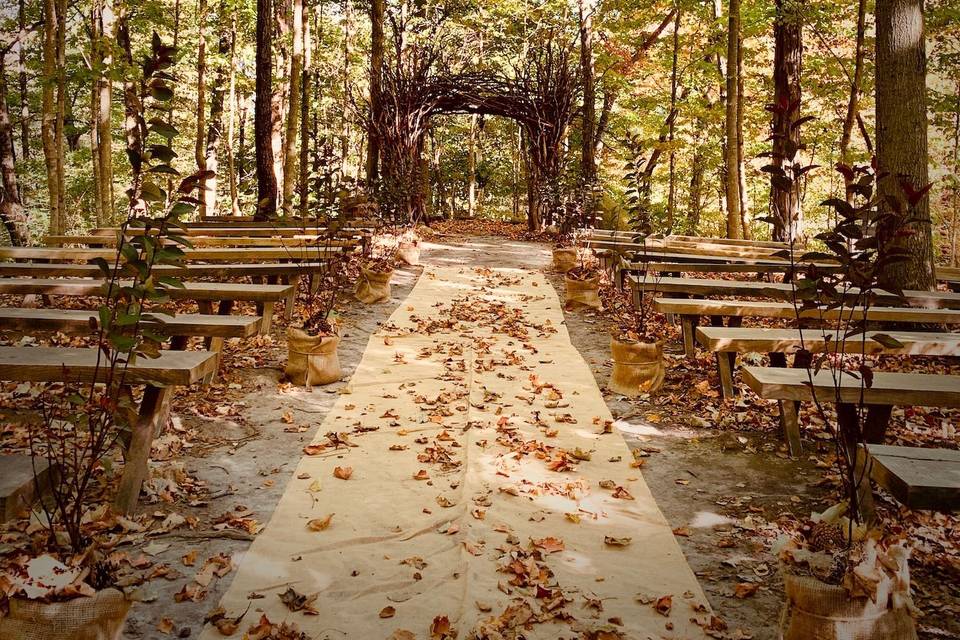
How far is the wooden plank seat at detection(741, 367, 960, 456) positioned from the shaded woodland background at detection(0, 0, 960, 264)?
9.47 ft

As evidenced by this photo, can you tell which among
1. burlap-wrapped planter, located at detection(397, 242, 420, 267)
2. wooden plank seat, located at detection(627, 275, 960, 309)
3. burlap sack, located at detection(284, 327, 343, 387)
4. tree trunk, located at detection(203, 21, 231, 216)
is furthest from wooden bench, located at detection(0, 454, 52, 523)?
tree trunk, located at detection(203, 21, 231, 216)

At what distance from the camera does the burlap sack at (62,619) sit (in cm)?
173

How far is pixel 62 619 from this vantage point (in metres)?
1.76

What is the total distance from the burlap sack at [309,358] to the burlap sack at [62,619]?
3212mm

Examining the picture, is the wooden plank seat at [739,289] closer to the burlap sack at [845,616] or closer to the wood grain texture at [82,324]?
the wood grain texture at [82,324]

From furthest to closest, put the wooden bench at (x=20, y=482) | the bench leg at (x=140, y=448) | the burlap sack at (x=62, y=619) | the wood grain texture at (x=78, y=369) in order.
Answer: the bench leg at (x=140, y=448)
the wood grain texture at (x=78, y=369)
the wooden bench at (x=20, y=482)
the burlap sack at (x=62, y=619)

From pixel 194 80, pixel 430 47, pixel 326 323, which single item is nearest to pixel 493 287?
pixel 326 323

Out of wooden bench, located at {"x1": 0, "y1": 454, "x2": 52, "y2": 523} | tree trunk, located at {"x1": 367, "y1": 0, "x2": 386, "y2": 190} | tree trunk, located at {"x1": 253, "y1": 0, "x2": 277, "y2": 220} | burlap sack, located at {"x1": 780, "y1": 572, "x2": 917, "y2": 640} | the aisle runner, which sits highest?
tree trunk, located at {"x1": 367, "y1": 0, "x2": 386, "y2": 190}

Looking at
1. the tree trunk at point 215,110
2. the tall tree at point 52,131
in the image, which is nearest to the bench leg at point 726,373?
the tall tree at point 52,131

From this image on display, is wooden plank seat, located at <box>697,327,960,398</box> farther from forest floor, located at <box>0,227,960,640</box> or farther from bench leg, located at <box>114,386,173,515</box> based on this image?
bench leg, located at <box>114,386,173,515</box>

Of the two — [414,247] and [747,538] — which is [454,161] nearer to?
[414,247]

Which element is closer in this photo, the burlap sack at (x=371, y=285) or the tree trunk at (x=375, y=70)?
the burlap sack at (x=371, y=285)

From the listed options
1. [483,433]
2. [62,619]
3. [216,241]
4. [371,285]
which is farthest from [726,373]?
[216,241]

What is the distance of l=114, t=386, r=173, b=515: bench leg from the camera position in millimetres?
2988
